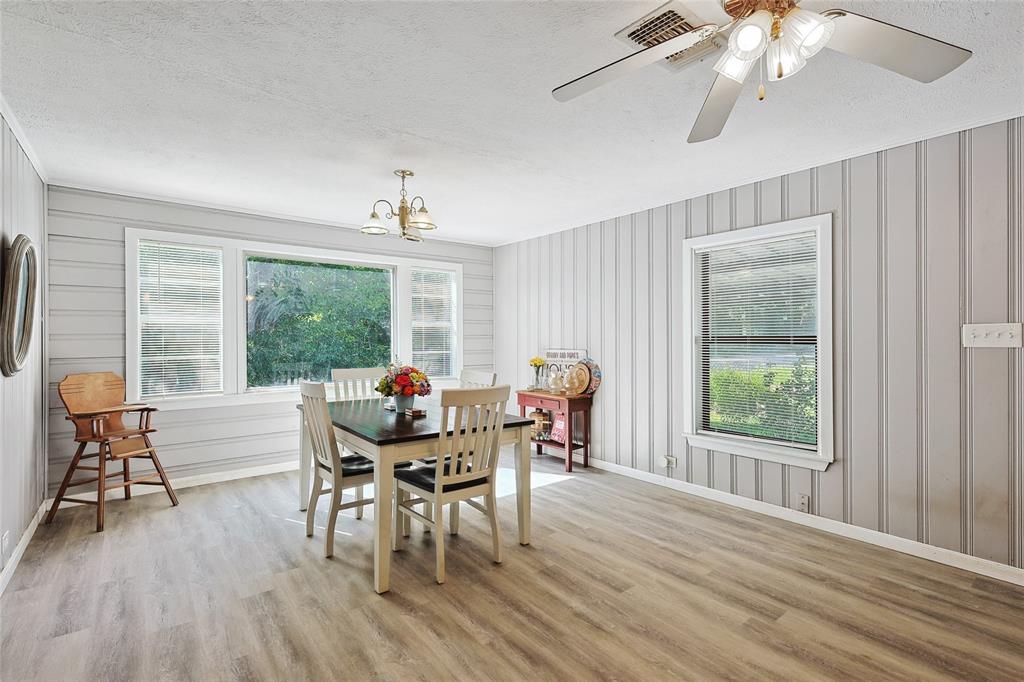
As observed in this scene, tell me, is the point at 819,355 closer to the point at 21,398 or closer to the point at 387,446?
the point at 387,446

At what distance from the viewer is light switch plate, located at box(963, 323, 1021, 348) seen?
109 inches

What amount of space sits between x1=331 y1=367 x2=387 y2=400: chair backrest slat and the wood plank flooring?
1.23 metres

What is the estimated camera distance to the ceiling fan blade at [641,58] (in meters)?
1.64

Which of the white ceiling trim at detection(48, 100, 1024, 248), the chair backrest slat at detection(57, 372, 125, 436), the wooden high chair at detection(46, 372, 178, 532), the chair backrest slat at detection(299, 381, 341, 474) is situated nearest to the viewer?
the white ceiling trim at detection(48, 100, 1024, 248)

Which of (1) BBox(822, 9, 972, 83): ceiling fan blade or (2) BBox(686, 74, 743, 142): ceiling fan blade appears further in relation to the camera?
(2) BBox(686, 74, 743, 142): ceiling fan blade

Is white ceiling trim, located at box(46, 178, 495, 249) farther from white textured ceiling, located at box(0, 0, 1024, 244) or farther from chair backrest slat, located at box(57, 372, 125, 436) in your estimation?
chair backrest slat, located at box(57, 372, 125, 436)

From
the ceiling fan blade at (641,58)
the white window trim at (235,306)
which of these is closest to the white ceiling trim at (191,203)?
the white window trim at (235,306)

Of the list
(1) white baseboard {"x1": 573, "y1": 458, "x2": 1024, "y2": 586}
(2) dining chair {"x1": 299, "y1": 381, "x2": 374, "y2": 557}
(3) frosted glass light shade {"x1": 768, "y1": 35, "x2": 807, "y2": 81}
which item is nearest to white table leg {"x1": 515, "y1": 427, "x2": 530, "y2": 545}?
(2) dining chair {"x1": 299, "y1": 381, "x2": 374, "y2": 557}

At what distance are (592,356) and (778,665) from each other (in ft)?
11.1

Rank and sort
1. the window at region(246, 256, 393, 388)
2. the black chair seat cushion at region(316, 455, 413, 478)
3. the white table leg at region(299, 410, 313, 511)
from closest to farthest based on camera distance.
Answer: the black chair seat cushion at region(316, 455, 413, 478) < the white table leg at region(299, 410, 313, 511) < the window at region(246, 256, 393, 388)

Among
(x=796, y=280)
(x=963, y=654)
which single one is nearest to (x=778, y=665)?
(x=963, y=654)

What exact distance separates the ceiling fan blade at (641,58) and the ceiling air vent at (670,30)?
0.18m

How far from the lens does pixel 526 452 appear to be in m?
3.27

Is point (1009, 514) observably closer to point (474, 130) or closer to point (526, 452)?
point (526, 452)
